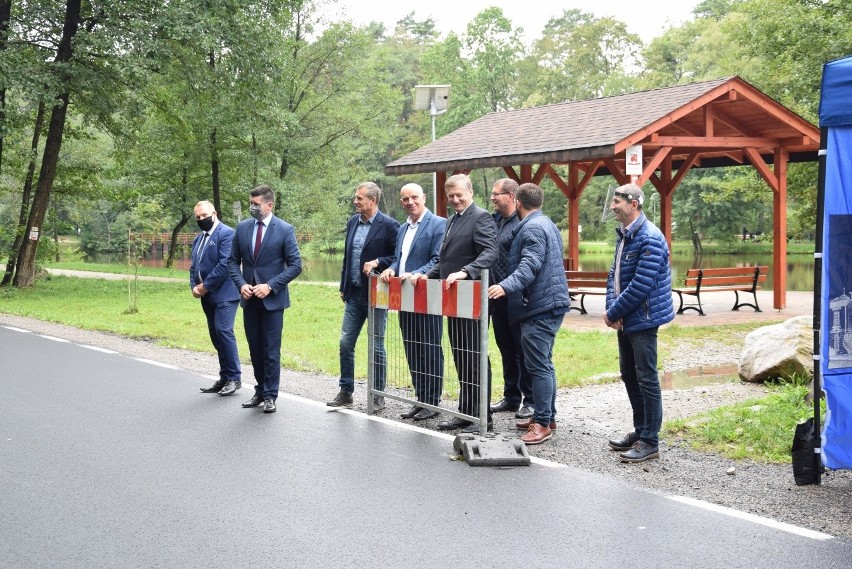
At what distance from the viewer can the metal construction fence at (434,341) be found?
7711 mm

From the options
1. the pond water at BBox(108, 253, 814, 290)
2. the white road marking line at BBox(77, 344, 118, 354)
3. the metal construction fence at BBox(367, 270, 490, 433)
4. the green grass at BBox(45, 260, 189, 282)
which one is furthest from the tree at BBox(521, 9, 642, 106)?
the metal construction fence at BBox(367, 270, 490, 433)

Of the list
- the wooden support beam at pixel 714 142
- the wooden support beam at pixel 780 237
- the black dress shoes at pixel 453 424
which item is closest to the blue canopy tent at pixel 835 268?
the black dress shoes at pixel 453 424

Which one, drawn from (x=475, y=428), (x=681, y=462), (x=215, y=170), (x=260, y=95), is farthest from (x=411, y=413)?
(x=215, y=170)

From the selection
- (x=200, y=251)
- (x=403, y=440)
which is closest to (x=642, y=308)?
(x=403, y=440)

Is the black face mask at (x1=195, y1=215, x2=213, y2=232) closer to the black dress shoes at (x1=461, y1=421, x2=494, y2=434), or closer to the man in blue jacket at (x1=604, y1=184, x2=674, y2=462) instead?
the black dress shoes at (x1=461, y1=421, x2=494, y2=434)

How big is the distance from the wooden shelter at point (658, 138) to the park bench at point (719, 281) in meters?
0.43

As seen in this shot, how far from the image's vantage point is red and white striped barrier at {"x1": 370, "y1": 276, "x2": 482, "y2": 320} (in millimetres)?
7688

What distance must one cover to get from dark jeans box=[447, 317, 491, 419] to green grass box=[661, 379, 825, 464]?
162 centimetres

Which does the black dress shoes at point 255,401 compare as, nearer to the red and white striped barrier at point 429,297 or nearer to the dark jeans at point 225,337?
the dark jeans at point 225,337

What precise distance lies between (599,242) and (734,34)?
3762cm

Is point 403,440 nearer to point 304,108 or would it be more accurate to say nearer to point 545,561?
point 545,561

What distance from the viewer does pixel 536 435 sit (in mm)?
7652

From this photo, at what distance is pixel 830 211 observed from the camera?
19.7 ft

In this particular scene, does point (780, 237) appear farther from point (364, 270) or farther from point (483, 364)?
point (483, 364)
